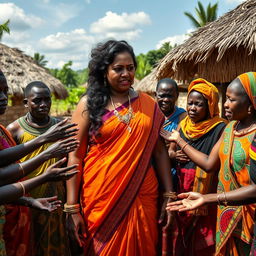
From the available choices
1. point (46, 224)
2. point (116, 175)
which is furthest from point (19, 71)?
point (116, 175)

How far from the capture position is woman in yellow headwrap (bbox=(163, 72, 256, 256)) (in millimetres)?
2094

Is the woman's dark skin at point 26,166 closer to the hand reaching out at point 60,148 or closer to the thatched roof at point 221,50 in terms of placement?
the hand reaching out at point 60,148

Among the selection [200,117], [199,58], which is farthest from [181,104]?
[200,117]

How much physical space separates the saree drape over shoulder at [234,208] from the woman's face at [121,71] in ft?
2.83

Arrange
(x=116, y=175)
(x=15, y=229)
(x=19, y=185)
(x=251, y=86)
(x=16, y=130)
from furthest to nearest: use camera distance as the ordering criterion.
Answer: (x=16, y=130) < (x=15, y=229) < (x=116, y=175) < (x=251, y=86) < (x=19, y=185)

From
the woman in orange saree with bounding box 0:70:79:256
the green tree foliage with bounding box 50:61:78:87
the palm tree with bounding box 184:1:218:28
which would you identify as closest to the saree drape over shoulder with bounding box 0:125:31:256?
the woman in orange saree with bounding box 0:70:79:256

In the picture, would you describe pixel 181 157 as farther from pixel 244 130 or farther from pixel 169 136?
pixel 244 130

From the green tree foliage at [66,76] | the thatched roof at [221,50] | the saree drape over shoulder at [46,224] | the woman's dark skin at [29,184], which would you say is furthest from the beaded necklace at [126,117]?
the green tree foliage at [66,76]

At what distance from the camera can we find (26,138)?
3.00 meters

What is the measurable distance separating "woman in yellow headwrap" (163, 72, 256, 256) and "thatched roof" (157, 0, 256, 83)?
→ 3.13 meters

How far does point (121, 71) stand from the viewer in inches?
90.1

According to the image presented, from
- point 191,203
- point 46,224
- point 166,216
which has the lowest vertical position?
point 46,224

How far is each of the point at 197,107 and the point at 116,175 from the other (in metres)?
1.13

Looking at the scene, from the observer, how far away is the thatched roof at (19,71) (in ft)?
37.5
